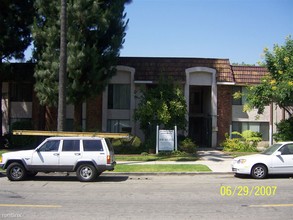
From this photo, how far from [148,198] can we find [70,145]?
486 cm

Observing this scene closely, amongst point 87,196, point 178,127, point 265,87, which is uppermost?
point 265,87

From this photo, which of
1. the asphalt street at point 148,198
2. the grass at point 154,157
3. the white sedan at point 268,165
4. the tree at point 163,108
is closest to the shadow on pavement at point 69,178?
the asphalt street at point 148,198

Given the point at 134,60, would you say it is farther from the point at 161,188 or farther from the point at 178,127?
the point at 161,188

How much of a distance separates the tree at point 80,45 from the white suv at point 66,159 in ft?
29.2

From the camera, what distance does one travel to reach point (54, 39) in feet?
76.2

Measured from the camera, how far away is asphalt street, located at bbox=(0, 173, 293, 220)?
8.70m

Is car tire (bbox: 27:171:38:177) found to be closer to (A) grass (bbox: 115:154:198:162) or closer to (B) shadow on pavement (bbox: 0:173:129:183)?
(B) shadow on pavement (bbox: 0:173:129:183)

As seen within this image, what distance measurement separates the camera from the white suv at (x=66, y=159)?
565 inches

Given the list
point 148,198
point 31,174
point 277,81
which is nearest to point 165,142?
point 277,81

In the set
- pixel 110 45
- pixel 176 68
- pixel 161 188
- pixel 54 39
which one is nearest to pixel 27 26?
pixel 54 39

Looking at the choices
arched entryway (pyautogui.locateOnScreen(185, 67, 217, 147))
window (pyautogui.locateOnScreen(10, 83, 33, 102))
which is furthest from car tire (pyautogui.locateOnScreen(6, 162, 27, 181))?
window (pyautogui.locateOnScreen(10, 83, 33, 102))

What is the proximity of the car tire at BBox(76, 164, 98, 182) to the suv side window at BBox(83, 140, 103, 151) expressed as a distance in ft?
2.04

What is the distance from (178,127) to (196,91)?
362 inches

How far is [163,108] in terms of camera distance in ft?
78.6
